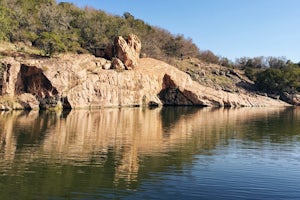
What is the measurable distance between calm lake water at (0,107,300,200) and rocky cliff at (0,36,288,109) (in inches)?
Answer: 1161

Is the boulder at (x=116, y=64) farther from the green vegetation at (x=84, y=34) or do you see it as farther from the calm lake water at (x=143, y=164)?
the calm lake water at (x=143, y=164)

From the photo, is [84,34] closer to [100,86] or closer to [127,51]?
[127,51]

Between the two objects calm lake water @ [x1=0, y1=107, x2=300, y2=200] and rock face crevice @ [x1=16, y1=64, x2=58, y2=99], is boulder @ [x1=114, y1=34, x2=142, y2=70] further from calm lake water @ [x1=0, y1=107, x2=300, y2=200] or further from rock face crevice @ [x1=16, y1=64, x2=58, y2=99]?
calm lake water @ [x1=0, y1=107, x2=300, y2=200]

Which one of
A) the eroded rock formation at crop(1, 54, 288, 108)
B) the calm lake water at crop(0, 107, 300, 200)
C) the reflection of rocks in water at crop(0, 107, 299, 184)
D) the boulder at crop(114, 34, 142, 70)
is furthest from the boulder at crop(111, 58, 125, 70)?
the calm lake water at crop(0, 107, 300, 200)

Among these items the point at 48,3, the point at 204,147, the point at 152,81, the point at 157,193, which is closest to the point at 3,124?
the point at 204,147

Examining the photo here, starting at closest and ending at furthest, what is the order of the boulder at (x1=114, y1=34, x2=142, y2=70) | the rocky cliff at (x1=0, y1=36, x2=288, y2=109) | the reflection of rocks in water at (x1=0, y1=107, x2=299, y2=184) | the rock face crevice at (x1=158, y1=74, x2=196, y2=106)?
the reflection of rocks in water at (x1=0, y1=107, x2=299, y2=184) < the rocky cliff at (x1=0, y1=36, x2=288, y2=109) < the boulder at (x1=114, y1=34, x2=142, y2=70) < the rock face crevice at (x1=158, y1=74, x2=196, y2=106)

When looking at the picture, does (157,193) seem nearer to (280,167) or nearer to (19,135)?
(280,167)

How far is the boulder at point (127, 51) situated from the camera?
94188mm

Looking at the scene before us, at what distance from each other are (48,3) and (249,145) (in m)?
106

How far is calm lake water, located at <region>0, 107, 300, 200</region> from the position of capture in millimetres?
18984

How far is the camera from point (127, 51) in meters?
94.5

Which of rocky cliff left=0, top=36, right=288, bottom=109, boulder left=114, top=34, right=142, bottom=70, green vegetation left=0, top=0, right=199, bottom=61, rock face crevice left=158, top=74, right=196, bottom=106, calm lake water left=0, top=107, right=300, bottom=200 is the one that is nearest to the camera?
calm lake water left=0, top=107, right=300, bottom=200

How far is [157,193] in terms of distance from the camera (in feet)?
60.8

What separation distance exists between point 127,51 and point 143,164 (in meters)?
71.3
